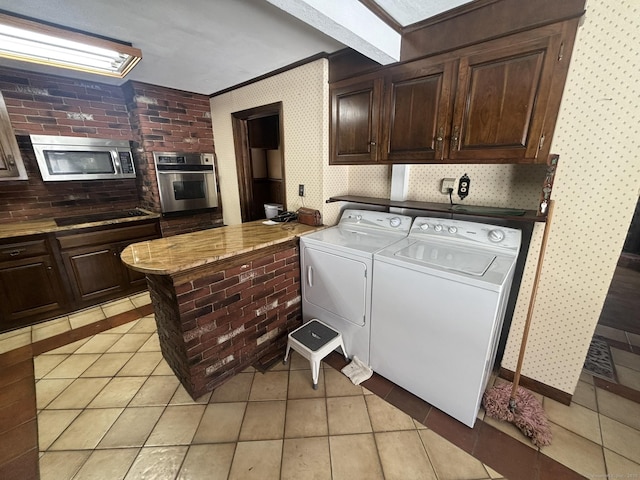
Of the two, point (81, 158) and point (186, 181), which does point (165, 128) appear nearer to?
point (186, 181)

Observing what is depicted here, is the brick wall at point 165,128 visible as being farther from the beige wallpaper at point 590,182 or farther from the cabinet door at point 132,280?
the beige wallpaper at point 590,182

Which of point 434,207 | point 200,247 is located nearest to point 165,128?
point 200,247

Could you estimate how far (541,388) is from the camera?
1.76 m

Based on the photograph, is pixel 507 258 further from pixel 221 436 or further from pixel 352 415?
pixel 221 436

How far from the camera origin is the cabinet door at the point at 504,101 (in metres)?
1.33

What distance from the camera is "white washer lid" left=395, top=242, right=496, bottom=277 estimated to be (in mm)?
1456

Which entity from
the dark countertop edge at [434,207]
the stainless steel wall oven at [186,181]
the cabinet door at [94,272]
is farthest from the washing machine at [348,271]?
the cabinet door at [94,272]

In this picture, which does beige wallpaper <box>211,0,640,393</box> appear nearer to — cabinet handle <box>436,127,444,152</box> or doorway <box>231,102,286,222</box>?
cabinet handle <box>436,127,444,152</box>

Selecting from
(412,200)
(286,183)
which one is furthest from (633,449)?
(286,183)

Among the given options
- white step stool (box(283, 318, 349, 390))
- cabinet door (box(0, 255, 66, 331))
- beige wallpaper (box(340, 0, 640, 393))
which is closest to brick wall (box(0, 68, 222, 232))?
cabinet door (box(0, 255, 66, 331))

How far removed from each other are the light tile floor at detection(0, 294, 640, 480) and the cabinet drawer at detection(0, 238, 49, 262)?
3.42 ft

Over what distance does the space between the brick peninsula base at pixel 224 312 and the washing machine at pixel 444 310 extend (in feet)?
2.53

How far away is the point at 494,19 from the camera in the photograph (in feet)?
4.53

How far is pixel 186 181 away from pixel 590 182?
3575mm
